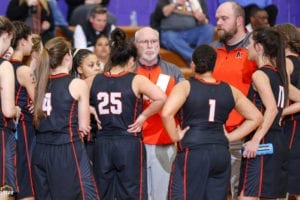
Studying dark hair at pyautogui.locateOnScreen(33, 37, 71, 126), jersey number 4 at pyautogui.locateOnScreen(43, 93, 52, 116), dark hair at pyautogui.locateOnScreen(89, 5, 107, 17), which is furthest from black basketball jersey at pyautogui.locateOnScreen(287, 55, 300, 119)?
dark hair at pyautogui.locateOnScreen(89, 5, 107, 17)

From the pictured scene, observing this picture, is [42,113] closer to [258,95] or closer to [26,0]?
[258,95]

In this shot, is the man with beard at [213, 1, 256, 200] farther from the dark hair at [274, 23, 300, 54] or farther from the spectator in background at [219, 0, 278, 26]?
the spectator in background at [219, 0, 278, 26]

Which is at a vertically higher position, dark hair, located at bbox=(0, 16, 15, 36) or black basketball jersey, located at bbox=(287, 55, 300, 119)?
dark hair, located at bbox=(0, 16, 15, 36)

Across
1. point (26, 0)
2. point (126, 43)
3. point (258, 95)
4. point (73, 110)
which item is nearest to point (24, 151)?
point (73, 110)

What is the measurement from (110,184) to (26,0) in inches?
188

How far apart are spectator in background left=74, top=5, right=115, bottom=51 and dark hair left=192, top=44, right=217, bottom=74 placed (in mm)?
4695

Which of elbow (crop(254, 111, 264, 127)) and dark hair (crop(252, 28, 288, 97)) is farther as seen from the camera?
dark hair (crop(252, 28, 288, 97))

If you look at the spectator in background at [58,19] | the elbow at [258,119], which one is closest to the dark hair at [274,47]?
the elbow at [258,119]

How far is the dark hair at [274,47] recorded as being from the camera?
270 inches

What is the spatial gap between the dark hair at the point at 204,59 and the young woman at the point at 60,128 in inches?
35.4

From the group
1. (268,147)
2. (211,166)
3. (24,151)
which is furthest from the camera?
(24,151)

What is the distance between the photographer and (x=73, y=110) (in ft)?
21.7

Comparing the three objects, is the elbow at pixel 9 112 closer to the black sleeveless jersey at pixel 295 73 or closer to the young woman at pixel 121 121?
the young woman at pixel 121 121

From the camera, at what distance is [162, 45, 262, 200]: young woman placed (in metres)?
6.38
